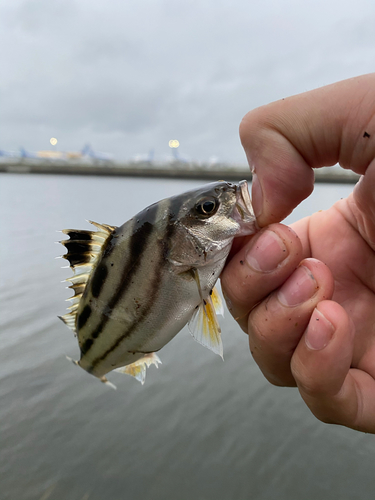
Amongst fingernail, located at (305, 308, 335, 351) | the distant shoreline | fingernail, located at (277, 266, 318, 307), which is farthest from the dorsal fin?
the distant shoreline

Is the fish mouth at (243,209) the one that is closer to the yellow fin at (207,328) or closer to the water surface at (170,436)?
the yellow fin at (207,328)

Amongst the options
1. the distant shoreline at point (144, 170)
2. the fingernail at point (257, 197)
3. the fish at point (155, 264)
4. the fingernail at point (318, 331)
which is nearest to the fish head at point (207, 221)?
the fish at point (155, 264)

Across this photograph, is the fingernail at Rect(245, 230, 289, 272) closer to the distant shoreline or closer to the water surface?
the water surface

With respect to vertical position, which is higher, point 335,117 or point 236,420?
point 335,117

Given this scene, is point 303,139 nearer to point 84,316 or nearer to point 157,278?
point 157,278

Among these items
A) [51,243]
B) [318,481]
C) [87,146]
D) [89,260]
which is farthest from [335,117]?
[87,146]

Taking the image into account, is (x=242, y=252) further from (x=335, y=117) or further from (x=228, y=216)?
(x=335, y=117)

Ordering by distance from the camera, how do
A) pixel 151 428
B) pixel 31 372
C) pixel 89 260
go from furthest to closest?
1. pixel 31 372
2. pixel 151 428
3. pixel 89 260

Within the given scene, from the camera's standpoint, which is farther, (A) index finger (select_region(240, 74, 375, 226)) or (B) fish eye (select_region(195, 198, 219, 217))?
(B) fish eye (select_region(195, 198, 219, 217))
